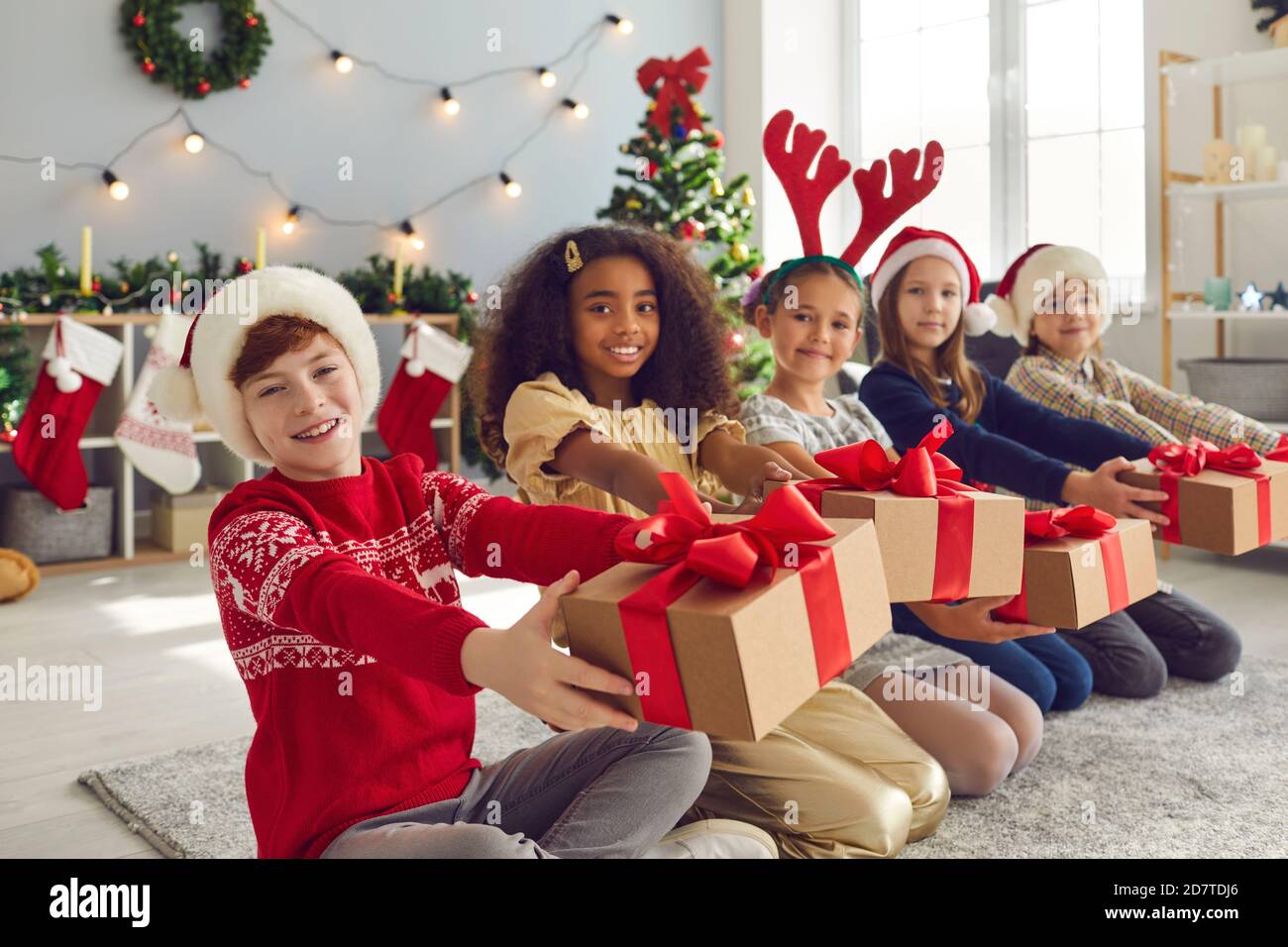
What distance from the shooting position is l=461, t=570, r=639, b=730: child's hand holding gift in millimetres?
936

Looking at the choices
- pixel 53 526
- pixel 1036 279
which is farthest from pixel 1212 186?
pixel 53 526

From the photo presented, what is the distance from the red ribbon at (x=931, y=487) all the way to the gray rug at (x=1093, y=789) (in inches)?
25.7

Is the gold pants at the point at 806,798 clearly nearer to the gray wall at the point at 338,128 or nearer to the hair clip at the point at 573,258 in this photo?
the hair clip at the point at 573,258

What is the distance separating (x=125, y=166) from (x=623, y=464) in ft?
11.3

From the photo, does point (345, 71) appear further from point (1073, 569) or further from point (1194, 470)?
point (1073, 569)

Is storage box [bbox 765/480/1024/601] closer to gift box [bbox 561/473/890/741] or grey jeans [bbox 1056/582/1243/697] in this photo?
gift box [bbox 561/473/890/741]

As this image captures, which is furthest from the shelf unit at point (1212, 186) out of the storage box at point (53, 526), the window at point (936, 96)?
the storage box at point (53, 526)

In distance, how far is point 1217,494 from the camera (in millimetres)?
1688

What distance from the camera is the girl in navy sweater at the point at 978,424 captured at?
2148 millimetres

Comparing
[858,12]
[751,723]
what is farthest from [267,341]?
[858,12]

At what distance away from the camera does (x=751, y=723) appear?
0.94 metres

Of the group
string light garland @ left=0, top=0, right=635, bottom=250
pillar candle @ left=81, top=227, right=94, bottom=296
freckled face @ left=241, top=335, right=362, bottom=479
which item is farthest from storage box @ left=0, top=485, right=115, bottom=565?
freckled face @ left=241, top=335, right=362, bottom=479

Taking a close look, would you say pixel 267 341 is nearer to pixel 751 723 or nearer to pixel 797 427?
pixel 751 723

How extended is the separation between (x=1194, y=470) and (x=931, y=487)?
0.64 meters
